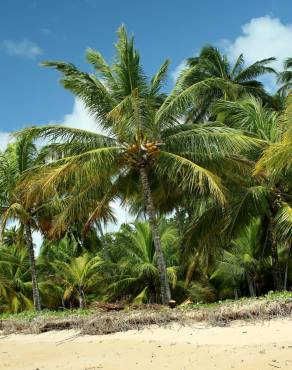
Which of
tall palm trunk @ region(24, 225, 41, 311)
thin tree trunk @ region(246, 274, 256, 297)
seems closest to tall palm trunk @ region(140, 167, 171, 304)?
tall palm trunk @ region(24, 225, 41, 311)

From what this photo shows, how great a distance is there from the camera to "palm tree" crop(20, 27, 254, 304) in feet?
46.7

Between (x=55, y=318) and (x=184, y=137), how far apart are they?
623cm

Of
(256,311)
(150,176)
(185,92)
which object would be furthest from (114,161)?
(256,311)

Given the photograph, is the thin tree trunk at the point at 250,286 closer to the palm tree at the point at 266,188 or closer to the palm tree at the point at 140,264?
the palm tree at the point at 140,264

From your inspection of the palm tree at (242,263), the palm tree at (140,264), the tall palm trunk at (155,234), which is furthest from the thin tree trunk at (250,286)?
the tall palm trunk at (155,234)

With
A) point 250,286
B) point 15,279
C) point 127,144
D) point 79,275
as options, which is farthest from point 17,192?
point 250,286

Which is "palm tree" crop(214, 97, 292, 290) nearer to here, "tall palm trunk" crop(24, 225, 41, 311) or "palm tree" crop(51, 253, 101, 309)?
"tall palm trunk" crop(24, 225, 41, 311)

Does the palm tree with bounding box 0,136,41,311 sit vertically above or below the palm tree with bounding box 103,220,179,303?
above

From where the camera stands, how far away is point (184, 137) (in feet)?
49.6

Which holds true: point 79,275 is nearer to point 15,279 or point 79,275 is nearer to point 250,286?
point 15,279

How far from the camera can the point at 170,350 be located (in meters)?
8.60

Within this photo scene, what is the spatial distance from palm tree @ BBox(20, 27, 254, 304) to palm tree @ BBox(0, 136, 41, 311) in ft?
11.1

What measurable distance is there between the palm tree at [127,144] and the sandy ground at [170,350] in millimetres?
4679

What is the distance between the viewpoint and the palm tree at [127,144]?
1424 centimetres
